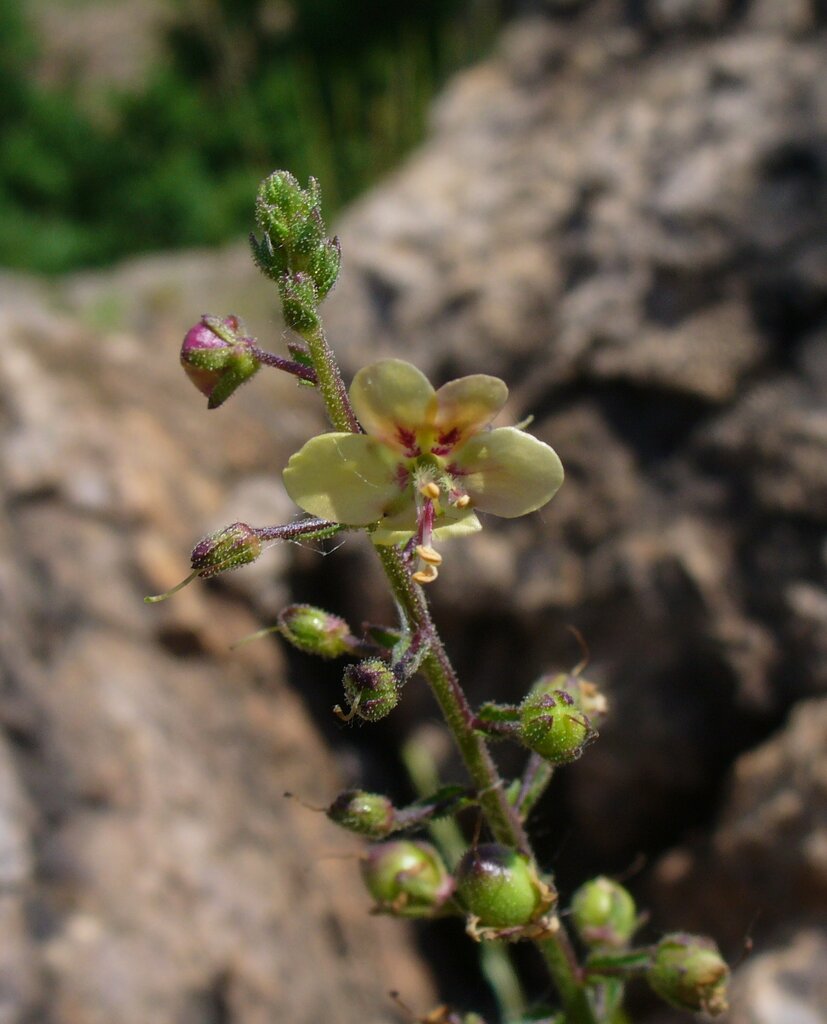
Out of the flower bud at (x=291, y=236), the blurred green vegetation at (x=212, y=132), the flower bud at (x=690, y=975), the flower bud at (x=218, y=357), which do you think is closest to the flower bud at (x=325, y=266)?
the flower bud at (x=291, y=236)

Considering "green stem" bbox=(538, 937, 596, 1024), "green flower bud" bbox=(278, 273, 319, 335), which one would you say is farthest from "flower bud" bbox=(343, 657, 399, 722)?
"green stem" bbox=(538, 937, 596, 1024)

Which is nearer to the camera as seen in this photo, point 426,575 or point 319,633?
point 426,575

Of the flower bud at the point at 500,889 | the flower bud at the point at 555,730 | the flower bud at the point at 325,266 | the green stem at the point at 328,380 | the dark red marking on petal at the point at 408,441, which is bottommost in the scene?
the flower bud at the point at 500,889

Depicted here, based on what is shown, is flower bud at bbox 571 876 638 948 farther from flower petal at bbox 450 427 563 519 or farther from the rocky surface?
the rocky surface

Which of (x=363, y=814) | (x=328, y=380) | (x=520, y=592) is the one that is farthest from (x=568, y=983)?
(x=520, y=592)

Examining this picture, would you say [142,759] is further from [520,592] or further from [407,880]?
[407,880]

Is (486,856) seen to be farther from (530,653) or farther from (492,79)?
(492,79)

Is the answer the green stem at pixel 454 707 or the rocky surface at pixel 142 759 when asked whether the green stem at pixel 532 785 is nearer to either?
the green stem at pixel 454 707

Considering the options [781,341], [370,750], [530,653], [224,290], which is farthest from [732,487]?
[224,290]
